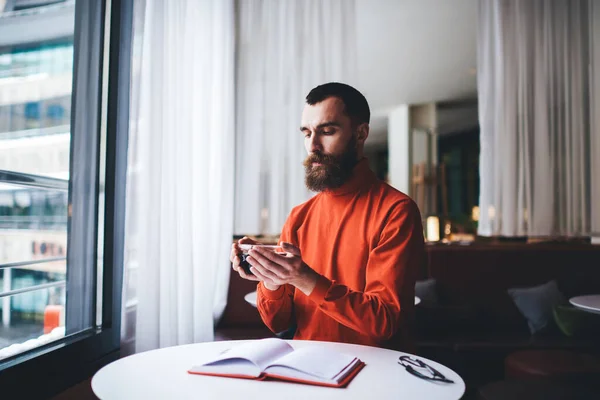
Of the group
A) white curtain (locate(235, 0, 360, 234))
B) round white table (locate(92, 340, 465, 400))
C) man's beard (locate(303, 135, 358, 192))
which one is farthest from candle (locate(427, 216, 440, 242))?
round white table (locate(92, 340, 465, 400))

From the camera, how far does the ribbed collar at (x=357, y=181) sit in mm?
1458

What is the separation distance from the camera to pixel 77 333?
5.84 ft

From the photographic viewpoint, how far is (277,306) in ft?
4.54

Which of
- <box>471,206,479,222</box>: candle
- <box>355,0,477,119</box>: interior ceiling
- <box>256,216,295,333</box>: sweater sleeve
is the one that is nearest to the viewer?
<box>256,216,295,333</box>: sweater sleeve

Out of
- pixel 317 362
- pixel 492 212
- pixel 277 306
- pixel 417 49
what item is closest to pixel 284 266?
pixel 317 362

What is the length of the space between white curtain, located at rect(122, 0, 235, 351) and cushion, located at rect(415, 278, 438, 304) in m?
1.19

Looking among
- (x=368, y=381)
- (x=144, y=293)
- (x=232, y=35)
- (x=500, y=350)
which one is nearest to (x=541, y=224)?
(x=500, y=350)

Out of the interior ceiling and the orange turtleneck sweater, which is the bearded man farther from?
the interior ceiling

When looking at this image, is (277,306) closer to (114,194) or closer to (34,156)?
(114,194)

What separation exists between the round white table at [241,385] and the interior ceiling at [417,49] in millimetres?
3059

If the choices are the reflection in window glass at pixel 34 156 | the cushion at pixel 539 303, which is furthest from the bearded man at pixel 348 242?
the cushion at pixel 539 303

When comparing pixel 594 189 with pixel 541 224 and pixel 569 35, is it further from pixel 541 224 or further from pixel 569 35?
pixel 569 35

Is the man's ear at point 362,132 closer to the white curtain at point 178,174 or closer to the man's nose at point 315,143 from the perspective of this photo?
the man's nose at point 315,143

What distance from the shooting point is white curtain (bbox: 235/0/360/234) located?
3275 mm
